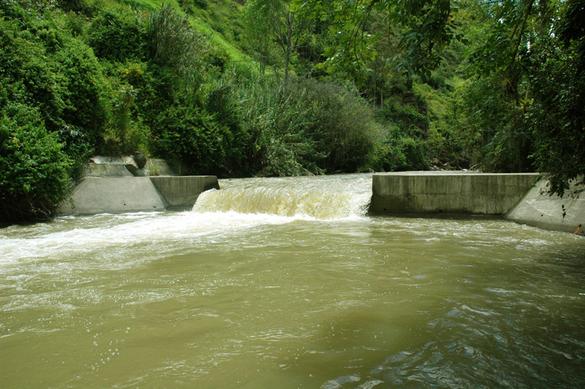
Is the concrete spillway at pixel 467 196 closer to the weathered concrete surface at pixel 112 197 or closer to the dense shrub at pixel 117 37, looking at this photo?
the weathered concrete surface at pixel 112 197

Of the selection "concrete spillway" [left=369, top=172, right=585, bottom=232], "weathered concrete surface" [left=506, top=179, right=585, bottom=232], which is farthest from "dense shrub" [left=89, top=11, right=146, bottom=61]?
"weathered concrete surface" [left=506, top=179, right=585, bottom=232]

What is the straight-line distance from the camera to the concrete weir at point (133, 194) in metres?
11.3

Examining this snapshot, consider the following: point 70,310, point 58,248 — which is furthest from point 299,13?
point 58,248

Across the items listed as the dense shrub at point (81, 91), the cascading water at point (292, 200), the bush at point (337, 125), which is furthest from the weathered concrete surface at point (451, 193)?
the bush at point (337, 125)

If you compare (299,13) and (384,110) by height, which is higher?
(384,110)

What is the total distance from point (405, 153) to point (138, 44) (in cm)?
2082

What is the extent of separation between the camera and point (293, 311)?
3.84 m

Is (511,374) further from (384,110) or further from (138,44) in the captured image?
(384,110)

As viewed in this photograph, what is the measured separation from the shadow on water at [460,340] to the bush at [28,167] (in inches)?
309

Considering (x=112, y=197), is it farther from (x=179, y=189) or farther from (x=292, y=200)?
(x=292, y=200)

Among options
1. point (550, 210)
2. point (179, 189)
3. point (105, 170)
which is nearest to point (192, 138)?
point (179, 189)

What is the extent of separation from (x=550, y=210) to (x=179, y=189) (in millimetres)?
9210

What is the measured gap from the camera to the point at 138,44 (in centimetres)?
1689

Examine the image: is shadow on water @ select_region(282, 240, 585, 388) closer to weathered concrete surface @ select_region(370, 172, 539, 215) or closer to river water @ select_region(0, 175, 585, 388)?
river water @ select_region(0, 175, 585, 388)
